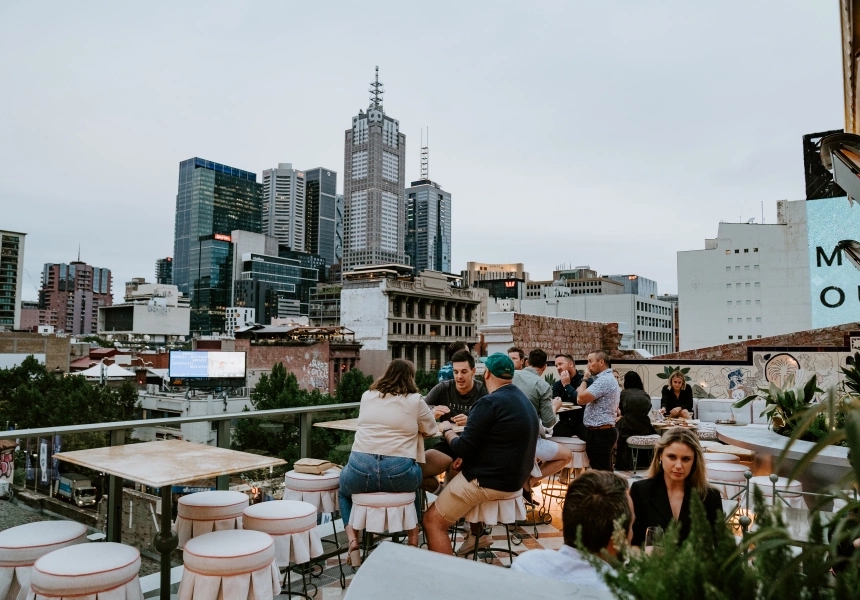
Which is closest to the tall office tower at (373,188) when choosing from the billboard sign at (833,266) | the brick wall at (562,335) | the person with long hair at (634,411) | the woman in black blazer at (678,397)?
the billboard sign at (833,266)

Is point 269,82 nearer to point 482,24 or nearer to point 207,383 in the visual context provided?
point 207,383

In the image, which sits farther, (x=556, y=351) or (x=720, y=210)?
(x=720, y=210)

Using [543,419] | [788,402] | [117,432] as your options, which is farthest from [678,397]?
[117,432]

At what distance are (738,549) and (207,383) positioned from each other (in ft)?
141

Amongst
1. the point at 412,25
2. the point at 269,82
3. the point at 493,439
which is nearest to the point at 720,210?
the point at 412,25

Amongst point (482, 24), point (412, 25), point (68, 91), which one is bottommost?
point (482, 24)

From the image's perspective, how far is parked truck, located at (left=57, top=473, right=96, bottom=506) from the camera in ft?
11.7

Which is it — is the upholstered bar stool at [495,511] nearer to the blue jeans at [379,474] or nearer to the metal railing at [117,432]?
the blue jeans at [379,474]

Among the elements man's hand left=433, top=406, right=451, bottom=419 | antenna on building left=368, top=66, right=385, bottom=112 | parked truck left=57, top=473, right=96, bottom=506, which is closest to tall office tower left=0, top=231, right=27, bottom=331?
antenna on building left=368, top=66, right=385, bottom=112

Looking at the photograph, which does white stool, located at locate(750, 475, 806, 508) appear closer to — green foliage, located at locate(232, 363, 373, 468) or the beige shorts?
the beige shorts

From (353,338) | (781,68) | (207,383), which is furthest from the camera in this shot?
(353,338)

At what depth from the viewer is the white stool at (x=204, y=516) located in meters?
3.55

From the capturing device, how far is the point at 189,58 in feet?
340

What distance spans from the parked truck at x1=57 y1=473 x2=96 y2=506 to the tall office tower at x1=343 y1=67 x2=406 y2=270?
7149 inches
